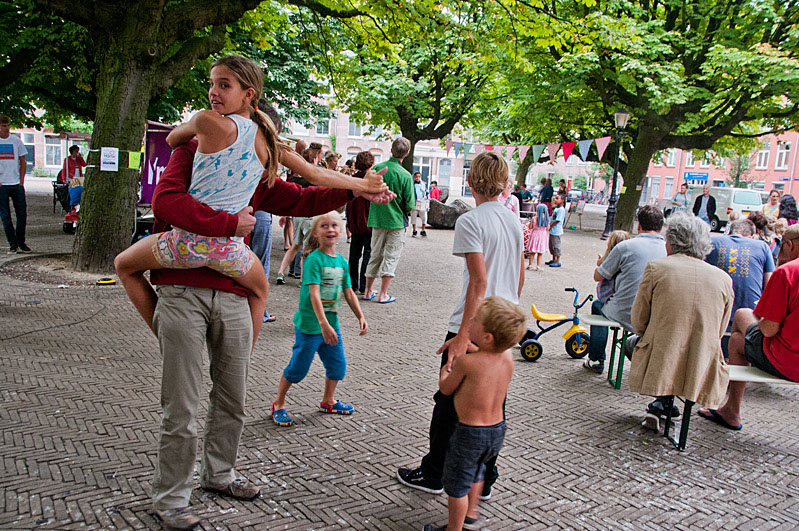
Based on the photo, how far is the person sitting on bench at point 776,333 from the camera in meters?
4.36

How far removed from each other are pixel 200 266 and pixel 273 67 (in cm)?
1814

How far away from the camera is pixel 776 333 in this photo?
4469 mm

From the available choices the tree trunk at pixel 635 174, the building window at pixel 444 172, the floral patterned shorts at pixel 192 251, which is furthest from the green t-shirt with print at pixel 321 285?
the building window at pixel 444 172

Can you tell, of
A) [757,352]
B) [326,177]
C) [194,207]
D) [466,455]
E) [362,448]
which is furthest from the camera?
[757,352]

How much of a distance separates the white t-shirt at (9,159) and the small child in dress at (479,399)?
923 centimetres

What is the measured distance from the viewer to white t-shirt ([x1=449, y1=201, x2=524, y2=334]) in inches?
127

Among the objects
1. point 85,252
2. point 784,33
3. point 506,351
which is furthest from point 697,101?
point 506,351

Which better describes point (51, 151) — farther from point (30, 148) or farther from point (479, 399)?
point (479, 399)

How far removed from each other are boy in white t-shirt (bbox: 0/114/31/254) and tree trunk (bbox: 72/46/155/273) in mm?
2114

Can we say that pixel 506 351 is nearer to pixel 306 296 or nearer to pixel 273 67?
pixel 306 296

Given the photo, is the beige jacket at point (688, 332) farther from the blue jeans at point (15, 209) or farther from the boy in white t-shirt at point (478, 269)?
the blue jeans at point (15, 209)

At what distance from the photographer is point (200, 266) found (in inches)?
108

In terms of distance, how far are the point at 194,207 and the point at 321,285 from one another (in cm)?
159

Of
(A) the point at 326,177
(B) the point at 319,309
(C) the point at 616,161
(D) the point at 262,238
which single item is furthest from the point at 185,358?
(C) the point at 616,161
